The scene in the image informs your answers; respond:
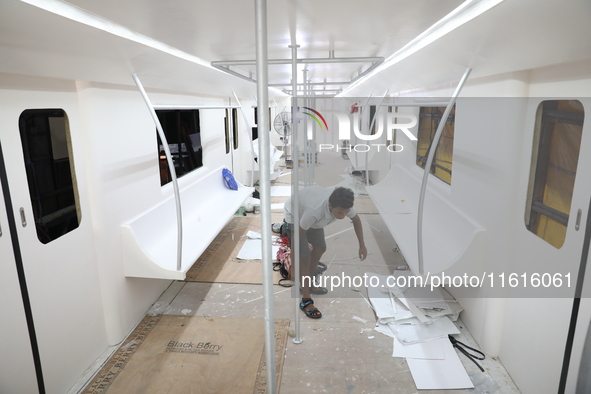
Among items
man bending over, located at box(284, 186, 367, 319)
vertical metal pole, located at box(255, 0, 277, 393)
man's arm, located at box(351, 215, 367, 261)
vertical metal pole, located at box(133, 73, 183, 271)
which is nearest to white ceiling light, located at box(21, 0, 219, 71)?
vertical metal pole, located at box(133, 73, 183, 271)

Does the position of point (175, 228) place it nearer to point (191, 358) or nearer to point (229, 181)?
point (191, 358)

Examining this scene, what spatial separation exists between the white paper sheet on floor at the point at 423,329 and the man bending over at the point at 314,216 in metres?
0.66

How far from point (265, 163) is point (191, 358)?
2359 mm

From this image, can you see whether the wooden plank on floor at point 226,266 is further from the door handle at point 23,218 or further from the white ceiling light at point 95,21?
the white ceiling light at point 95,21

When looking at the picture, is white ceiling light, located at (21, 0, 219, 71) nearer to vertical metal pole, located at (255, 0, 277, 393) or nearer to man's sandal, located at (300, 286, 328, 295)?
vertical metal pole, located at (255, 0, 277, 393)

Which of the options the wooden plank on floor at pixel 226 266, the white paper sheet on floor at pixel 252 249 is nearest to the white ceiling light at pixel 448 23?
the wooden plank on floor at pixel 226 266

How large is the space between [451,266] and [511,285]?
450 mm

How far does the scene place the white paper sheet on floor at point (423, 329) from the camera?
2842 mm

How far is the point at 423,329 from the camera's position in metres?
3.36

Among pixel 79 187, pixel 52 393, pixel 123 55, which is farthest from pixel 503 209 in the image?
pixel 52 393

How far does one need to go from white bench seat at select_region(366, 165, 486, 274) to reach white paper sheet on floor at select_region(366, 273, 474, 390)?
0.38 m

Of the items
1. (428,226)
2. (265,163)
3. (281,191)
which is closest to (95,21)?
(265,163)

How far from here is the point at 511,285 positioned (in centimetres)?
282

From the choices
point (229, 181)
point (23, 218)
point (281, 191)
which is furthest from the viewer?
point (281, 191)
